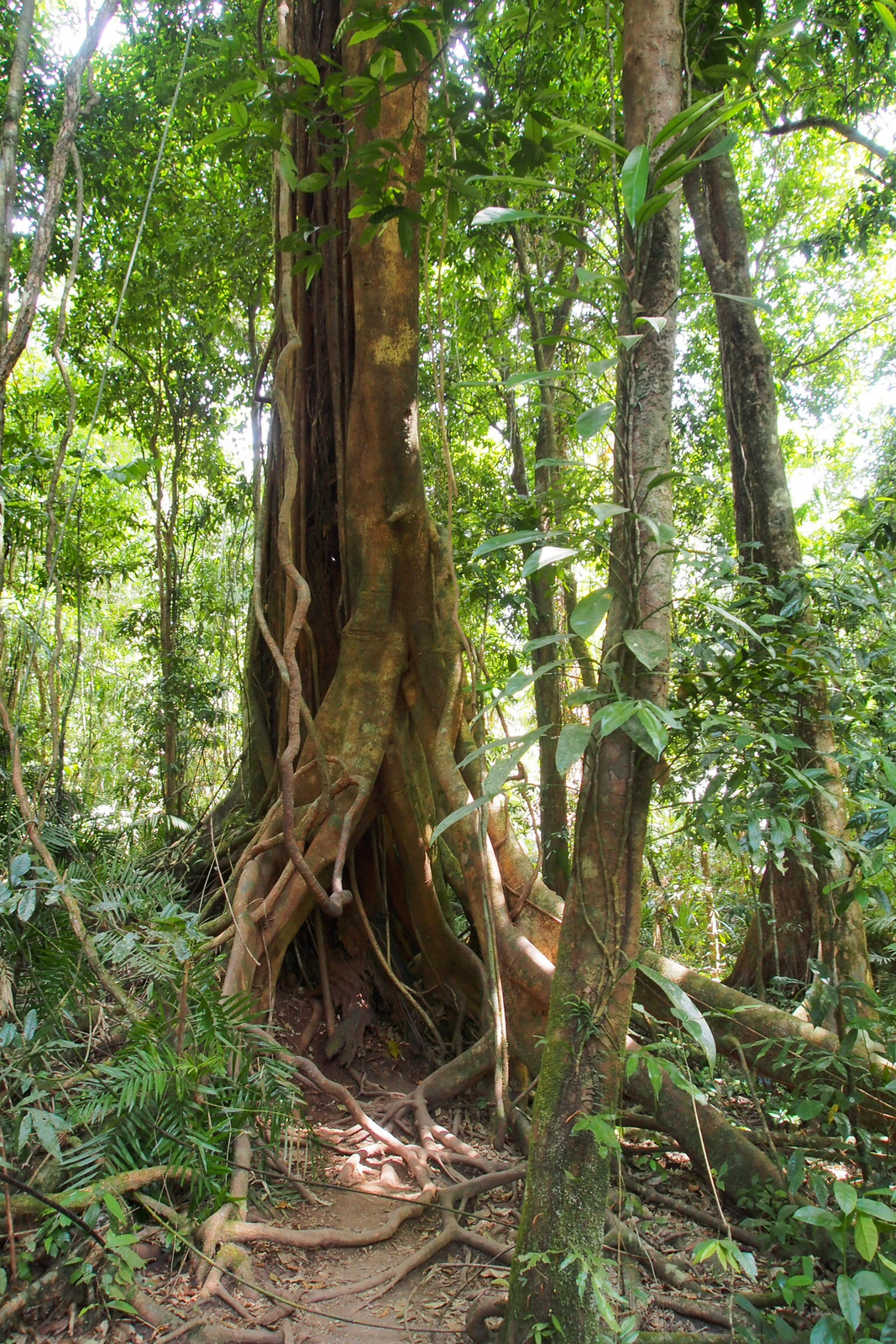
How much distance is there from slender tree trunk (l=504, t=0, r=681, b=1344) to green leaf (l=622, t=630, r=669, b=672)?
0.09m

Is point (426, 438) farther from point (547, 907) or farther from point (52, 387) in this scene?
point (547, 907)

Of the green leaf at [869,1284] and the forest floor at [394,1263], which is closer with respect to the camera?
the green leaf at [869,1284]

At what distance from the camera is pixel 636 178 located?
1.24m

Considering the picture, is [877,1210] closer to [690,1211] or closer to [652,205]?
[690,1211]

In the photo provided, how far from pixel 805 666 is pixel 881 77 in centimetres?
426

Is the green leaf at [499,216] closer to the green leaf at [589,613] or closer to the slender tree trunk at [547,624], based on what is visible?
the green leaf at [589,613]

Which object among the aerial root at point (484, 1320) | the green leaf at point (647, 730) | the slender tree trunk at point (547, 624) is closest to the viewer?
the green leaf at point (647, 730)

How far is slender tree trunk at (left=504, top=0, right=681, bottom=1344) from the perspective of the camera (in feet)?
4.69

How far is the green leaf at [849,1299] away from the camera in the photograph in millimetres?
1354

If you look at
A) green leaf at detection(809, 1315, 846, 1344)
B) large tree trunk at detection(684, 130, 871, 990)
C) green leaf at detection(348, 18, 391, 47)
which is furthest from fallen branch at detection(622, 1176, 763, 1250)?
green leaf at detection(348, 18, 391, 47)

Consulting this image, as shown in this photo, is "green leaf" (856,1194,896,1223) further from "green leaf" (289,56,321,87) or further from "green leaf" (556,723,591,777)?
"green leaf" (289,56,321,87)

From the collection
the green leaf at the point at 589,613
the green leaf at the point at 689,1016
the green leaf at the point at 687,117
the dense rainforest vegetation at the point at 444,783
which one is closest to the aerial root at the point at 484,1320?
the dense rainforest vegetation at the point at 444,783

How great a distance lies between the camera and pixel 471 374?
5.80 metres

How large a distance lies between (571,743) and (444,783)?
203 centimetres
